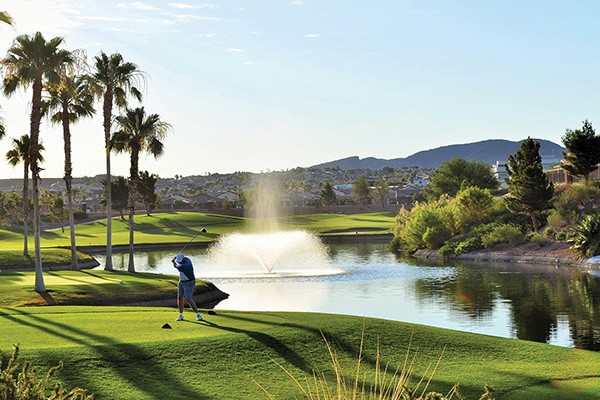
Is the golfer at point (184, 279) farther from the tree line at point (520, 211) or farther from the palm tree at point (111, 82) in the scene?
the tree line at point (520, 211)

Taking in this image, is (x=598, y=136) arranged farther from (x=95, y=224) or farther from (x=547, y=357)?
(x=95, y=224)

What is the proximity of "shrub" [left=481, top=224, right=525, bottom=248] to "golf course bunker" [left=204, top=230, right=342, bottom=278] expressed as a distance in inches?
601

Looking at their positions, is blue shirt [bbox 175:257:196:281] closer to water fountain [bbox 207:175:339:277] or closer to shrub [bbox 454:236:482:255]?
water fountain [bbox 207:175:339:277]

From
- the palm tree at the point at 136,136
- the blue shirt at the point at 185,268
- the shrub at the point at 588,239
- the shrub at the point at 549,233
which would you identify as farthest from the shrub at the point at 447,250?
the blue shirt at the point at 185,268

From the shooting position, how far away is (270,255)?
268ft

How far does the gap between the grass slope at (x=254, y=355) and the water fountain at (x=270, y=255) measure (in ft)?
126

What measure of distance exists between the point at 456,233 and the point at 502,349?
219ft

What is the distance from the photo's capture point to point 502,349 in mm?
21250

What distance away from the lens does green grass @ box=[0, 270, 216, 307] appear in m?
35.2

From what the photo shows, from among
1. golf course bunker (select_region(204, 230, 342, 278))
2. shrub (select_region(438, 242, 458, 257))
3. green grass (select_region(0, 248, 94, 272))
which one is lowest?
golf course bunker (select_region(204, 230, 342, 278))

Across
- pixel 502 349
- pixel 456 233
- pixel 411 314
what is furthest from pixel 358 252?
pixel 502 349

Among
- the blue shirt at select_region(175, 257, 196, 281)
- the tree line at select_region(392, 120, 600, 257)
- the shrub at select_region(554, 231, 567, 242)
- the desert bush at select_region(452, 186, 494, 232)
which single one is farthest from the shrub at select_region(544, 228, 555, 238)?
the blue shirt at select_region(175, 257, 196, 281)

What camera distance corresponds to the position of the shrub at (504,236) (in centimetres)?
7594

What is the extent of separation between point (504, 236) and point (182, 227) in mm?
70154
